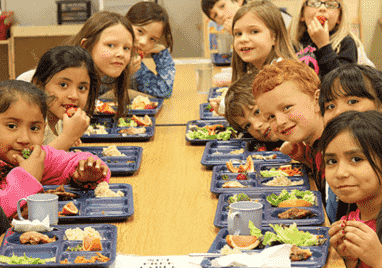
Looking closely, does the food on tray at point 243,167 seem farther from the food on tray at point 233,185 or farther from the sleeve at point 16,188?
the sleeve at point 16,188

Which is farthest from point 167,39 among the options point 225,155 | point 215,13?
point 225,155

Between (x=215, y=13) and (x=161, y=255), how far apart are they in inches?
130

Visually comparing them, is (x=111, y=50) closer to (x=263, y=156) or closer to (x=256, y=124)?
(x=256, y=124)

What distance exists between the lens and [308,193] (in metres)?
2.00

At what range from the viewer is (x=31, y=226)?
1.73m

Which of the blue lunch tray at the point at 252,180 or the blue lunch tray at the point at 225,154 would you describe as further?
the blue lunch tray at the point at 225,154

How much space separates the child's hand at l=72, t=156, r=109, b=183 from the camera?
2.10 m

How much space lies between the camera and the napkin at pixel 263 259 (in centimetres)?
144

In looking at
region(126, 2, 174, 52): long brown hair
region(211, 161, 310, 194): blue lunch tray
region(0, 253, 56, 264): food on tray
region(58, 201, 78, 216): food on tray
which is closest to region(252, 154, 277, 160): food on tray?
region(211, 161, 310, 194): blue lunch tray

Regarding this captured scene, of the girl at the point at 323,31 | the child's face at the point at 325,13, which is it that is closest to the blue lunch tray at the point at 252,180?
the girl at the point at 323,31

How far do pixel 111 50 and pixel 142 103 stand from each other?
41cm

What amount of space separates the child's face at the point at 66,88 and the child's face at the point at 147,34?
1276 millimetres

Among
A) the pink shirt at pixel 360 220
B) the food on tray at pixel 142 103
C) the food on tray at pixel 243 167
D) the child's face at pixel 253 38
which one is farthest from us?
the food on tray at pixel 142 103

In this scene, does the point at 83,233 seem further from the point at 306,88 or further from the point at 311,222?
the point at 306,88
